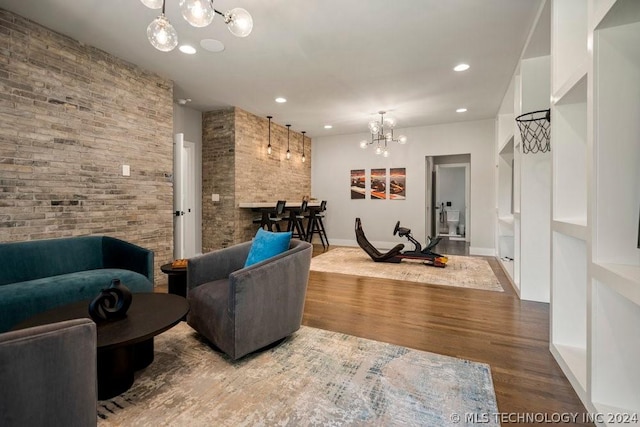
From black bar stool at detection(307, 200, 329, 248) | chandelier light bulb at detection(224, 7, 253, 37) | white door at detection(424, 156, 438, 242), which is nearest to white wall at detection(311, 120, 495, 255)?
white door at detection(424, 156, 438, 242)

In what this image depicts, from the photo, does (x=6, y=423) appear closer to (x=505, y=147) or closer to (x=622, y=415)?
(x=622, y=415)

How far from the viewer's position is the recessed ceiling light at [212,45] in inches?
126

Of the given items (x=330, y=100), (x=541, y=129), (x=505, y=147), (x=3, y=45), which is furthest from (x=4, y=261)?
(x=505, y=147)

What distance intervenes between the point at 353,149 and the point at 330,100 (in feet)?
8.98

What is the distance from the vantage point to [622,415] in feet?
4.71

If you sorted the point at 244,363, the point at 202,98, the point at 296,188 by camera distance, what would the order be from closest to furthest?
the point at 244,363 < the point at 202,98 < the point at 296,188

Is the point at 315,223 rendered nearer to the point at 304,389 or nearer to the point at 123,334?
the point at 304,389

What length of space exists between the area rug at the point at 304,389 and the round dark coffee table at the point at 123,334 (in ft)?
0.24

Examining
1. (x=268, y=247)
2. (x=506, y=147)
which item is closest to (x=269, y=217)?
(x=268, y=247)

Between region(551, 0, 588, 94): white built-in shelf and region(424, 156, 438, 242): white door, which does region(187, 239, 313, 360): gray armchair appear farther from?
region(424, 156, 438, 242): white door

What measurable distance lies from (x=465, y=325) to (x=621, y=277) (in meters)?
1.50

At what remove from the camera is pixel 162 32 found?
1.90 m

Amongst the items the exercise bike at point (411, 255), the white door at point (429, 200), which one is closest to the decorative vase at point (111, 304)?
the exercise bike at point (411, 255)

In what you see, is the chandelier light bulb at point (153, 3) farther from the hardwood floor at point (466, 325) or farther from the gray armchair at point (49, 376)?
the hardwood floor at point (466, 325)
